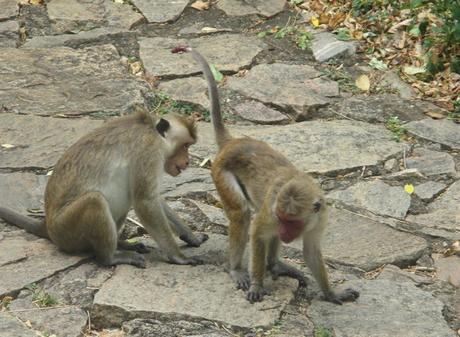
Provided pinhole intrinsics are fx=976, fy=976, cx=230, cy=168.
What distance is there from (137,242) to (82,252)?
20.8 inches

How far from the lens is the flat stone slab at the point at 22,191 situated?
296 inches

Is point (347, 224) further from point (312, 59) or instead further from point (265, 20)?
point (265, 20)

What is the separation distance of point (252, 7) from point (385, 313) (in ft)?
19.9

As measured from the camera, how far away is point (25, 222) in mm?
7152

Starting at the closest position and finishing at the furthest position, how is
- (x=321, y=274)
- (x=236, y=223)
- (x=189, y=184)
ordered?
(x=321, y=274), (x=236, y=223), (x=189, y=184)

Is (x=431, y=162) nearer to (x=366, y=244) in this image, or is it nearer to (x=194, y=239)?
(x=366, y=244)

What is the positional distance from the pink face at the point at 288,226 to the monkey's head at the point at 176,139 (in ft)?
3.97

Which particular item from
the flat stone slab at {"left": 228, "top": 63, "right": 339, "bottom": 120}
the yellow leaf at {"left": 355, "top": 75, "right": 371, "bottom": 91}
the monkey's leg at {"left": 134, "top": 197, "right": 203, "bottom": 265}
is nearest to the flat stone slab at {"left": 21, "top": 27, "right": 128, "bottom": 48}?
the flat stone slab at {"left": 228, "top": 63, "right": 339, "bottom": 120}

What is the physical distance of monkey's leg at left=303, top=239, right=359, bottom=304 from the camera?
6.41m

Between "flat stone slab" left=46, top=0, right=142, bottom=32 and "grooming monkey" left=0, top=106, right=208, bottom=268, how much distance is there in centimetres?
441

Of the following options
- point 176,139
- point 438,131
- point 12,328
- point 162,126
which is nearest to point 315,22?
point 438,131

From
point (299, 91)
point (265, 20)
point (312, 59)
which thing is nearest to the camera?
point (299, 91)

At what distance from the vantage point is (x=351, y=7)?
11.6 meters

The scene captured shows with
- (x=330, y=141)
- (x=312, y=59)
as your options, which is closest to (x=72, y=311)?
(x=330, y=141)
